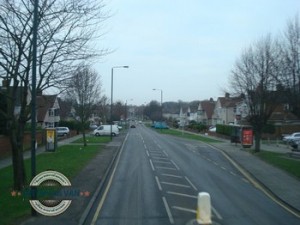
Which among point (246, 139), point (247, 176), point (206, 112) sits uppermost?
point (206, 112)

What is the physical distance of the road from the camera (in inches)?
550

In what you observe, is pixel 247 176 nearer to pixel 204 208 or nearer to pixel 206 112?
pixel 204 208

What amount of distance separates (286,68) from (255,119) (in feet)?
40.3

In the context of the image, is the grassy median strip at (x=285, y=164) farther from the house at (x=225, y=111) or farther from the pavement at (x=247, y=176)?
the house at (x=225, y=111)

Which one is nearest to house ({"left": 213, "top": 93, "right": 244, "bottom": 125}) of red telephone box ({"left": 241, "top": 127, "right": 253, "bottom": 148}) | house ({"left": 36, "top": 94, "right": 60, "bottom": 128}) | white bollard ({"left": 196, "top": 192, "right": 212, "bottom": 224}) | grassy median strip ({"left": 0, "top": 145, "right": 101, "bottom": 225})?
house ({"left": 36, "top": 94, "right": 60, "bottom": 128})

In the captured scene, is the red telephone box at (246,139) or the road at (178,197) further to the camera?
the red telephone box at (246,139)

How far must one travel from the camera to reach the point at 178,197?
1775 centimetres

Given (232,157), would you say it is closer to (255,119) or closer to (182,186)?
(255,119)

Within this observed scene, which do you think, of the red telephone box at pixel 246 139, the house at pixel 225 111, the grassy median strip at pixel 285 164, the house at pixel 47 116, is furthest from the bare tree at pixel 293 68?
the house at pixel 225 111
